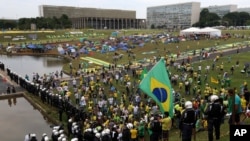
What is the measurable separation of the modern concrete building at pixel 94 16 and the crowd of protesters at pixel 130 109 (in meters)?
134

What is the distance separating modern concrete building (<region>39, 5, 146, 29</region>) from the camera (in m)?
164

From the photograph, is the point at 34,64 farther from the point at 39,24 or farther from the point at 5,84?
the point at 39,24

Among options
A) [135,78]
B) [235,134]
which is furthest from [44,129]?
[235,134]

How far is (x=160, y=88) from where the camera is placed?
10812 mm

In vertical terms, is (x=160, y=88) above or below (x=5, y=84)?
above

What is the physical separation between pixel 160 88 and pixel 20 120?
13.4m

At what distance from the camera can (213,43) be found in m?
56.1

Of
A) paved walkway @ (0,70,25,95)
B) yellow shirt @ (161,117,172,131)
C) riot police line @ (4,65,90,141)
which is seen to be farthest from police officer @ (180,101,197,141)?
paved walkway @ (0,70,25,95)

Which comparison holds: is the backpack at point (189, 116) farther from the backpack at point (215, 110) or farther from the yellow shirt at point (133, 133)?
the yellow shirt at point (133, 133)

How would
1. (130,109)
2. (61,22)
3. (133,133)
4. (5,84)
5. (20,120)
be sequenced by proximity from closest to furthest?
1. (133,133)
2. (130,109)
3. (20,120)
4. (5,84)
5. (61,22)

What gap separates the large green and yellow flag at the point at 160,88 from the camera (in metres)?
10.7

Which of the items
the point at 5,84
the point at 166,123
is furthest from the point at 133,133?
the point at 5,84

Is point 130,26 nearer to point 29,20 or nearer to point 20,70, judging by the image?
point 29,20

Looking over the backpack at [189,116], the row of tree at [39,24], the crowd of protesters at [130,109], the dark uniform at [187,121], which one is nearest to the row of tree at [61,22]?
the row of tree at [39,24]
